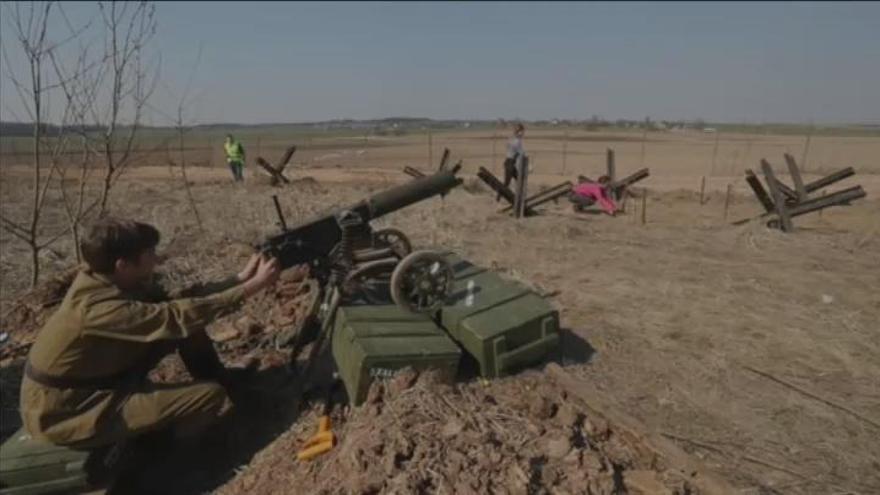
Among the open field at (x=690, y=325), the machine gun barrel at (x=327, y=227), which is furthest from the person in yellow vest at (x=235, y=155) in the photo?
the machine gun barrel at (x=327, y=227)

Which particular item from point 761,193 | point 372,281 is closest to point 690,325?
point 372,281

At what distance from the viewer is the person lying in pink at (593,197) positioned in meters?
15.9

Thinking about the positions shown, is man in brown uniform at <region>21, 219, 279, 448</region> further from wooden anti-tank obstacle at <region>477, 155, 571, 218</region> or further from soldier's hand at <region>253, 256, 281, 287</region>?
wooden anti-tank obstacle at <region>477, 155, 571, 218</region>

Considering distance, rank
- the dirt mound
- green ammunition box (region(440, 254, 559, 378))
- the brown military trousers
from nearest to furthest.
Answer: the dirt mound, the brown military trousers, green ammunition box (region(440, 254, 559, 378))

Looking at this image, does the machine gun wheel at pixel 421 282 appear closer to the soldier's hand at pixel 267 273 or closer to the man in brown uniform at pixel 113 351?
the soldier's hand at pixel 267 273

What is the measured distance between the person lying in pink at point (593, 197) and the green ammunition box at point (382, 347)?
37.7 feet

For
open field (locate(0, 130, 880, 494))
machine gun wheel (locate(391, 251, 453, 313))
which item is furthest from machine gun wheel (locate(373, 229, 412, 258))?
open field (locate(0, 130, 880, 494))

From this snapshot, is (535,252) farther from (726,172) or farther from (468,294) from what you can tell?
(726,172)

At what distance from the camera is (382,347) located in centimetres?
444

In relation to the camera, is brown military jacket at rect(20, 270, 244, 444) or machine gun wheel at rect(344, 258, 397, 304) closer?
Result: brown military jacket at rect(20, 270, 244, 444)

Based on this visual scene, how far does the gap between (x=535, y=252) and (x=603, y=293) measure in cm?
229

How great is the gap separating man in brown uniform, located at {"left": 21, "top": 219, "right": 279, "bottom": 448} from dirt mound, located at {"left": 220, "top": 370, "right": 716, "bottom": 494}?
2.39ft

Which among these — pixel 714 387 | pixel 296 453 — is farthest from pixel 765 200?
pixel 296 453

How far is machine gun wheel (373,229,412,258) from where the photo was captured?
6.16m
